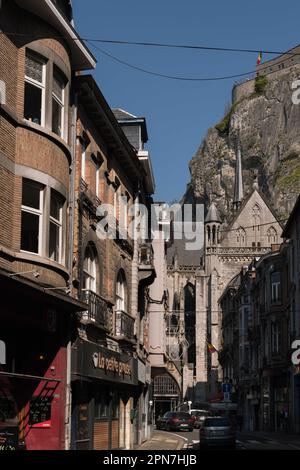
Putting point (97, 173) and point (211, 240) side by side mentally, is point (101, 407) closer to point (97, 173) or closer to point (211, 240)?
point (97, 173)

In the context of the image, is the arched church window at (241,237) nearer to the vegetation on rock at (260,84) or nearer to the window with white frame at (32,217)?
the vegetation on rock at (260,84)

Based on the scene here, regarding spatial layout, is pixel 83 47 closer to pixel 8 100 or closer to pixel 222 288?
pixel 8 100

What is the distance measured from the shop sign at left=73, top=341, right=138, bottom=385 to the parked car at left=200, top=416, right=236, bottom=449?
348cm

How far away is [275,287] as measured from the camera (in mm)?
54875

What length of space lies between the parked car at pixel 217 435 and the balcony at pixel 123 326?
5.13m

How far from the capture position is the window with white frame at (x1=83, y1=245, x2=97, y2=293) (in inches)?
849

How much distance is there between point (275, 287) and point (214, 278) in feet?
148

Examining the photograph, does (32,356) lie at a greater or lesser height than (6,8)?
lesser

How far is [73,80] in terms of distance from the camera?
780 inches

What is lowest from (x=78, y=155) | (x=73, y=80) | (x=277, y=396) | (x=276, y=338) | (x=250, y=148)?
(x=277, y=396)

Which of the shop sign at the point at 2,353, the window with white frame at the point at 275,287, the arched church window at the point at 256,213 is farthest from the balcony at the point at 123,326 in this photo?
the arched church window at the point at 256,213

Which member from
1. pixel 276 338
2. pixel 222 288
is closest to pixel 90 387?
pixel 276 338

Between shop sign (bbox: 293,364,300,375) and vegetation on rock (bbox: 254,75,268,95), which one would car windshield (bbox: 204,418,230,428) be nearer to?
shop sign (bbox: 293,364,300,375)
